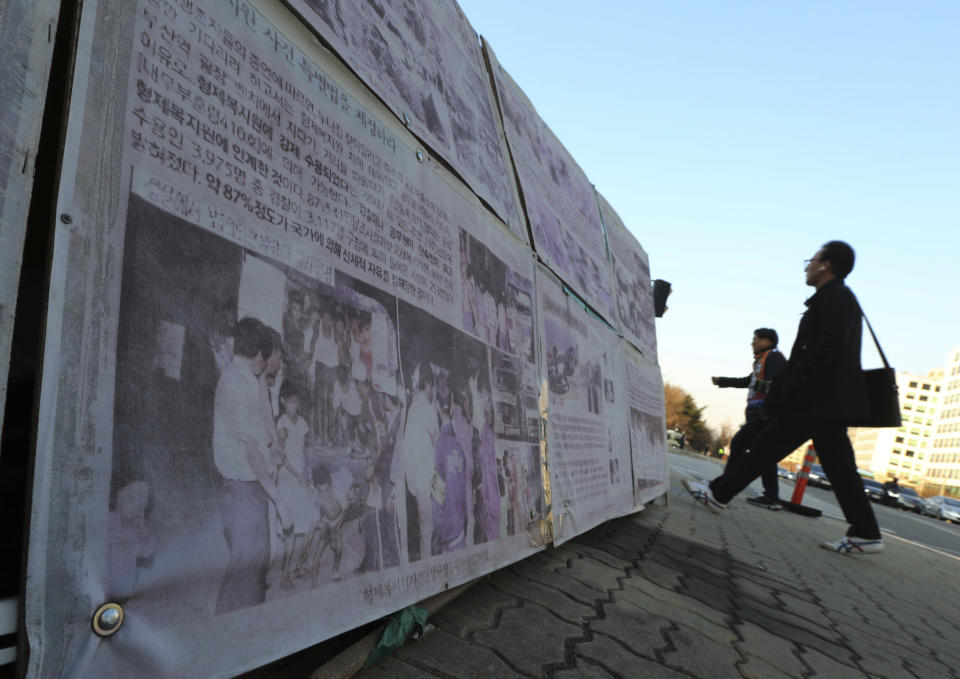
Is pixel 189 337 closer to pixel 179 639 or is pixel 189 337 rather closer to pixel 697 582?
pixel 179 639

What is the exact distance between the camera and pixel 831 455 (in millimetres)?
3758

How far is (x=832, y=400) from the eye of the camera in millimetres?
3631

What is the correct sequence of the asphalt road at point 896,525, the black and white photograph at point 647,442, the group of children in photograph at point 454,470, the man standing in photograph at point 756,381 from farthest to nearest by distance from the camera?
1. the asphalt road at point 896,525
2. the man standing in photograph at point 756,381
3. the black and white photograph at point 647,442
4. the group of children in photograph at point 454,470

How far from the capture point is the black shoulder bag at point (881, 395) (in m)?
3.71

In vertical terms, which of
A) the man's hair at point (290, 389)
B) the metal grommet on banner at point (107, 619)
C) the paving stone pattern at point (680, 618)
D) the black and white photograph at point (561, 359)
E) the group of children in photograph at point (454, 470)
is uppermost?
the black and white photograph at point (561, 359)

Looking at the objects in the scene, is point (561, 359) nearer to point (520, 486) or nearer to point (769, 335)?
point (520, 486)

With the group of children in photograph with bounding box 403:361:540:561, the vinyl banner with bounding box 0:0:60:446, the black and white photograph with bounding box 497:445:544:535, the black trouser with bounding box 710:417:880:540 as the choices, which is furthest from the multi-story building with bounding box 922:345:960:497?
the vinyl banner with bounding box 0:0:60:446

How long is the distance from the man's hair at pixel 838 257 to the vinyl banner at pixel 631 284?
1329 mm

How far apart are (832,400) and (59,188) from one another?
4.08 meters

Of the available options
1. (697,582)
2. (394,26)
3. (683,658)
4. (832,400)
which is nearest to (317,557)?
(683,658)

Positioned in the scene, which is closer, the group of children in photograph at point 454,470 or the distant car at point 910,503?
the group of children in photograph at point 454,470

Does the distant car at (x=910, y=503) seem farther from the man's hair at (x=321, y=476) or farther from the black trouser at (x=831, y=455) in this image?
the man's hair at (x=321, y=476)

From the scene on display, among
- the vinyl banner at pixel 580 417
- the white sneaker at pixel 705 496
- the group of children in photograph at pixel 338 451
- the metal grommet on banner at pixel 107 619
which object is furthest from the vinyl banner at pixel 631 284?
the metal grommet on banner at pixel 107 619

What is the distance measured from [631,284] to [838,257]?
1.42 m
